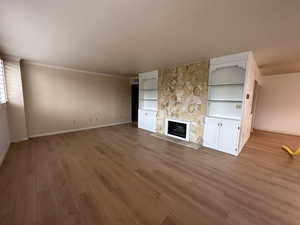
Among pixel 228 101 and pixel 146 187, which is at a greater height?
pixel 228 101

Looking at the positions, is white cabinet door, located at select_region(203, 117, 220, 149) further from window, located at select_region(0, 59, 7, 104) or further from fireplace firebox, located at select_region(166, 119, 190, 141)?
window, located at select_region(0, 59, 7, 104)

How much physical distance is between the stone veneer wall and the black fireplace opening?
219 mm

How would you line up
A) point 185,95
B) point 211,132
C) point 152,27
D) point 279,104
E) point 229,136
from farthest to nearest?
point 279,104, point 185,95, point 211,132, point 229,136, point 152,27

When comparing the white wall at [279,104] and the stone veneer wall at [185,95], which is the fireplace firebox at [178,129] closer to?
the stone veneer wall at [185,95]

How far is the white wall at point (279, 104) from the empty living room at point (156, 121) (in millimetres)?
43

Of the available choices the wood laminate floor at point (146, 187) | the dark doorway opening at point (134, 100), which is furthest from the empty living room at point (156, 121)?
the dark doorway opening at point (134, 100)

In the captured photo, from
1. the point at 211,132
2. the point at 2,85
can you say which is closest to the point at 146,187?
the point at 211,132

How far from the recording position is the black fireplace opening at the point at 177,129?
4092mm

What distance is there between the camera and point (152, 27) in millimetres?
1845

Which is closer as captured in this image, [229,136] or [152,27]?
[152,27]

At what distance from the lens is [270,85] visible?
520 centimetres

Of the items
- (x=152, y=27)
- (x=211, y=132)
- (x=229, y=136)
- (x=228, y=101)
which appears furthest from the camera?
(x=211, y=132)

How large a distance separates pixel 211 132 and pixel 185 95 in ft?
4.36

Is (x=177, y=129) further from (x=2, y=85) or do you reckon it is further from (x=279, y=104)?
(x=2, y=85)
